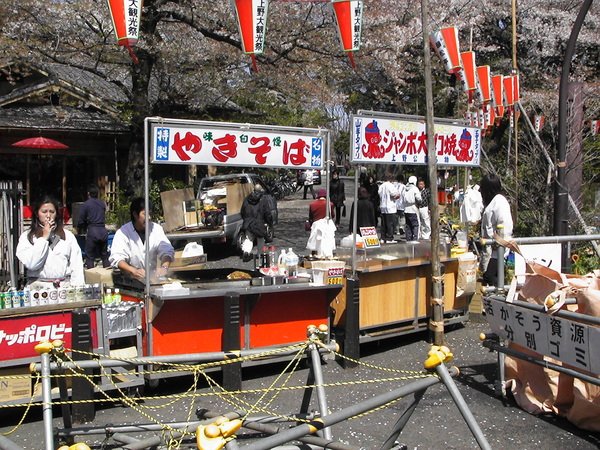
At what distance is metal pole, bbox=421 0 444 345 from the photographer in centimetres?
779

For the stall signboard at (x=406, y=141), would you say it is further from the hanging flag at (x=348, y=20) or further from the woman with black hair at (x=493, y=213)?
the hanging flag at (x=348, y=20)

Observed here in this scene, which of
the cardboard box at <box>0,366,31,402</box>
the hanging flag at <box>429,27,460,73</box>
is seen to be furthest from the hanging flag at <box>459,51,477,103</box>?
the cardboard box at <box>0,366,31,402</box>

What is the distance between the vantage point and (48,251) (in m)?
6.37

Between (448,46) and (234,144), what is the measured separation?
5755mm

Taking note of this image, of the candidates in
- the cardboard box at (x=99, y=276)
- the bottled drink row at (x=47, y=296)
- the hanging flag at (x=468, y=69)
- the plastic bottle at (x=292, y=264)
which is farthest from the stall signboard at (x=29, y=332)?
the hanging flag at (x=468, y=69)

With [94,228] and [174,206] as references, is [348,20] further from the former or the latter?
[94,228]

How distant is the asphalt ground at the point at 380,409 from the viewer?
18.0 ft

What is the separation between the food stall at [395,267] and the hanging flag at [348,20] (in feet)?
5.24

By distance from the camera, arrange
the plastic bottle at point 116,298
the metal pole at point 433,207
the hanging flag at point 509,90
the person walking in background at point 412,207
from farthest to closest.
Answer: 1. the person walking in background at point 412,207
2. the hanging flag at point 509,90
3. the metal pole at point 433,207
4. the plastic bottle at point 116,298

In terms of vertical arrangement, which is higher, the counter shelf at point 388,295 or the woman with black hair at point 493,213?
the woman with black hair at point 493,213

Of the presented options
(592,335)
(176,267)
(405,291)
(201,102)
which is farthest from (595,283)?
(201,102)

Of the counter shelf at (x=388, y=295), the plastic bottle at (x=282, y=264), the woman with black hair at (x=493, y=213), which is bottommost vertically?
the counter shelf at (x=388, y=295)

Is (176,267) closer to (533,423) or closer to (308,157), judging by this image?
(308,157)

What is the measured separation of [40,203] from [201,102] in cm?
1224
